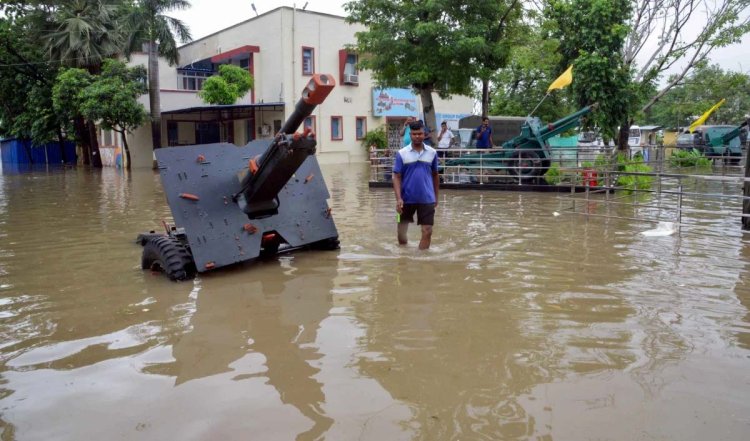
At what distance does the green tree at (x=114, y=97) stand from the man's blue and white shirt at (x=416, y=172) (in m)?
24.5

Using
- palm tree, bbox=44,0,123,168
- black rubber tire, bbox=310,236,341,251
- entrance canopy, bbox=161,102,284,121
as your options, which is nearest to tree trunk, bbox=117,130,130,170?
entrance canopy, bbox=161,102,284,121

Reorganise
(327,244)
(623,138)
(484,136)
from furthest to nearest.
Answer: (623,138) → (484,136) → (327,244)

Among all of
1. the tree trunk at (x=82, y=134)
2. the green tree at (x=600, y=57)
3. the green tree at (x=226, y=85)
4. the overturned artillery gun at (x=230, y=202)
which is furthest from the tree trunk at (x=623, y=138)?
the tree trunk at (x=82, y=134)

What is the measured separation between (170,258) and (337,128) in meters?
27.8

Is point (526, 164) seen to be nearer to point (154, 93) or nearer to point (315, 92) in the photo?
point (315, 92)

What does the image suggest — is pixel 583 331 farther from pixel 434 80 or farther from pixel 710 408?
pixel 434 80

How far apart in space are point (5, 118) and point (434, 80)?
30.7m

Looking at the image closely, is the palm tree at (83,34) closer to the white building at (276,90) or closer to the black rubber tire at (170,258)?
the white building at (276,90)

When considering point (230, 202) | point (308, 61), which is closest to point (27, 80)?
point (308, 61)

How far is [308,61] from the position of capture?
1243 inches

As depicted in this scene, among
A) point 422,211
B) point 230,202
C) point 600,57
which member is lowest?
point 422,211

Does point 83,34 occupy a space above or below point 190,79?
above

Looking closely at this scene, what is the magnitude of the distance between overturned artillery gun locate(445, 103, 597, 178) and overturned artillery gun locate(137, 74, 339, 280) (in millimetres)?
9084

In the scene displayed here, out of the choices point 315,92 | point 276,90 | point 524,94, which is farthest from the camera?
point 276,90
